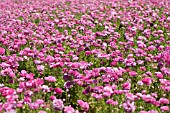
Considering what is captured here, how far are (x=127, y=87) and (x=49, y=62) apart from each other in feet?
5.69

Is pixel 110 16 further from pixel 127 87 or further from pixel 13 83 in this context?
pixel 127 87

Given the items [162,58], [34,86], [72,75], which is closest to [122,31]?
[162,58]

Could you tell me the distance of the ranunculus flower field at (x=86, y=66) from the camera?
4727mm

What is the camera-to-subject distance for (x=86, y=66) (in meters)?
6.03

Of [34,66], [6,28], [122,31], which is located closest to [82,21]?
[122,31]

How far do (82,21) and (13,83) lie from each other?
4285mm

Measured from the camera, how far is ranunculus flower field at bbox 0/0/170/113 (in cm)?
473

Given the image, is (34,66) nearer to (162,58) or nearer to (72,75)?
(72,75)

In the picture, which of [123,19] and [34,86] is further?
[123,19]

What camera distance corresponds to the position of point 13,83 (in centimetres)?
589

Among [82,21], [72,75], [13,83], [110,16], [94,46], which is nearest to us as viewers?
[72,75]

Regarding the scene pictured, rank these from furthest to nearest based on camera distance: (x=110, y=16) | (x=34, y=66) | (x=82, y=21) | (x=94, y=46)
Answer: (x=110, y=16), (x=82, y=21), (x=94, y=46), (x=34, y=66)

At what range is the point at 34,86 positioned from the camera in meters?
4.84

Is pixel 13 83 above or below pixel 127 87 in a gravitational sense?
below
